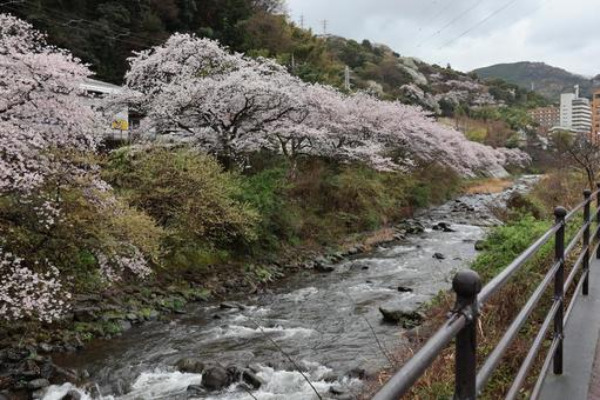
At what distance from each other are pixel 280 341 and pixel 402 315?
8.20 ft

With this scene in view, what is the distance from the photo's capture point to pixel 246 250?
1581cm

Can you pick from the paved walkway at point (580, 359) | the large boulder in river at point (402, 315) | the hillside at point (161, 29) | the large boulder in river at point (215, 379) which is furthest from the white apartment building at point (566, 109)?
the paved walkway at point (580, 359)

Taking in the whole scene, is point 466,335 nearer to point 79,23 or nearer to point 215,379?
point 215,379

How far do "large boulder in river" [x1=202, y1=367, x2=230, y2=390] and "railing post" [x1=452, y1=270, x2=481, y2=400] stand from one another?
6.80 meters

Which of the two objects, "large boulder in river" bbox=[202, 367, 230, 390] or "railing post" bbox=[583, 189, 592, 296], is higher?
"railing post" bbox=[583, 189, 592, 296]

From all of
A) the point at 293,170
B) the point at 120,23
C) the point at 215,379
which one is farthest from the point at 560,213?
the point at 120,23

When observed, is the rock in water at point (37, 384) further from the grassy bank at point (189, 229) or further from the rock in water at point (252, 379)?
the rock in water at point (252, 379)

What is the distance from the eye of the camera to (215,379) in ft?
24.8

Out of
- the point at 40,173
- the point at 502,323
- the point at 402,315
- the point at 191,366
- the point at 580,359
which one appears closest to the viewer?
the point at 580,359

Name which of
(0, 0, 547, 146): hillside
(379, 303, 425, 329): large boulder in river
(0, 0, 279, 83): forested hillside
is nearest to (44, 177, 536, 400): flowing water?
(379, 303, 425, 329): large boulder in river

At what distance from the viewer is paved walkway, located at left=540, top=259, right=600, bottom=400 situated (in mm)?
3088

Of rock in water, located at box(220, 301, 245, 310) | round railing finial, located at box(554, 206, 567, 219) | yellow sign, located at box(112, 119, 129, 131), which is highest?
yellow sign, located at box(112, 119, 129, 131)

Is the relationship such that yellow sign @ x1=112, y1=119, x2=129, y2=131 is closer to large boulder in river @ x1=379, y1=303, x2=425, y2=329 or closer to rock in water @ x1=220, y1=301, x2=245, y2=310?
rock in water @ x1=220, y1=301, x2=245, y2=310

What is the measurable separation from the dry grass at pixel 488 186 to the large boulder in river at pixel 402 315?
28636 mm
